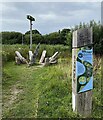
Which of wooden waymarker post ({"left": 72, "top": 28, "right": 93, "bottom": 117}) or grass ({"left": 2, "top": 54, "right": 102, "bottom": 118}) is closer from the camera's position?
wooden waymarker post ({"left": 72, "top": 28, "right": 93, "bottom": 117})

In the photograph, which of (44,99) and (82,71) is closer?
(82,71)

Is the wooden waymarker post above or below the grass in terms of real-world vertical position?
above

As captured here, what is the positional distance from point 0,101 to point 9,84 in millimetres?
1944

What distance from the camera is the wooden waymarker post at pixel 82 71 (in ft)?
14.8

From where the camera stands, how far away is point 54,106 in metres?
5.00

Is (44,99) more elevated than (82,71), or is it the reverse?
(82,71)

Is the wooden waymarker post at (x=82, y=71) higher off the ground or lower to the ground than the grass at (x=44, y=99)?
higher

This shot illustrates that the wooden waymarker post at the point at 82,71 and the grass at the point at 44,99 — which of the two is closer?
the wooden waymarker post at the point at 82,71

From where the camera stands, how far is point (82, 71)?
4.57m

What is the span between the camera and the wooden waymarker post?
14.8 ft

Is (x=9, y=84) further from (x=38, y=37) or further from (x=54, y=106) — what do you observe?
(x=38, y=37)

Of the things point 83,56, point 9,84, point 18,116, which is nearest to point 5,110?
point 18,116

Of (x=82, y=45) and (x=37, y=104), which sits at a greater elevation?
(x=82, y=45)

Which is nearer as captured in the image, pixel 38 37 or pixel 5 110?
pixel 5 110
